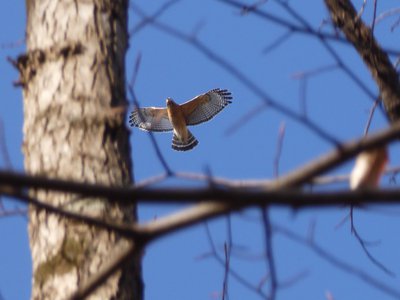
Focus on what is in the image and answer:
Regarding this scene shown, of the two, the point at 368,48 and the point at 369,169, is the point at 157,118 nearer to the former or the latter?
the point at 368,48

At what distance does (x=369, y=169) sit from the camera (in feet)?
6.01

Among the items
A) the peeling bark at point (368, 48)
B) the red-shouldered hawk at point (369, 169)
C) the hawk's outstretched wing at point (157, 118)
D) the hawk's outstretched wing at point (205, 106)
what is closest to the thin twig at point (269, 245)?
the red-shouldered hawk at point (369, 169)

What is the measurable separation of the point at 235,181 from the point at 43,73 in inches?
48.5

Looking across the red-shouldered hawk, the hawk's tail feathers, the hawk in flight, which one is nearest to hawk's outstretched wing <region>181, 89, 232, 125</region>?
the hawk in flight

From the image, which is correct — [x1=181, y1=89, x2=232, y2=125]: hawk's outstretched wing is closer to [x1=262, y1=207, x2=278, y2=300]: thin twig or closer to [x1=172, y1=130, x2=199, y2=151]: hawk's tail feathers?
[x1=172, y1=130, x2=199, y2=151]: hawk's tail feathers

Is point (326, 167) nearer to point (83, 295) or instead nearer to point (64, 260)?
point (83, 295)

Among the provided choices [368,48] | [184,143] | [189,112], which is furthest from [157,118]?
[368,48]

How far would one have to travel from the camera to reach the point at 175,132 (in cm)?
817

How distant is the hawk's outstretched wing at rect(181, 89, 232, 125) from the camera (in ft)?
25.8

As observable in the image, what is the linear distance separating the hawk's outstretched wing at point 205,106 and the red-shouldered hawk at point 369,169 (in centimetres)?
599

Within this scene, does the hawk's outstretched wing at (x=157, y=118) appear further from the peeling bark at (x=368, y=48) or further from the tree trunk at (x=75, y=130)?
the tree trunk at (x=75, y=130)

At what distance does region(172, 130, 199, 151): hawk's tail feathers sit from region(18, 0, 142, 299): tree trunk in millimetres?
4955

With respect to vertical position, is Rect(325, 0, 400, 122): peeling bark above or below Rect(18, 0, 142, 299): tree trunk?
above

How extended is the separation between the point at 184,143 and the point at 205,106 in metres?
0.53
